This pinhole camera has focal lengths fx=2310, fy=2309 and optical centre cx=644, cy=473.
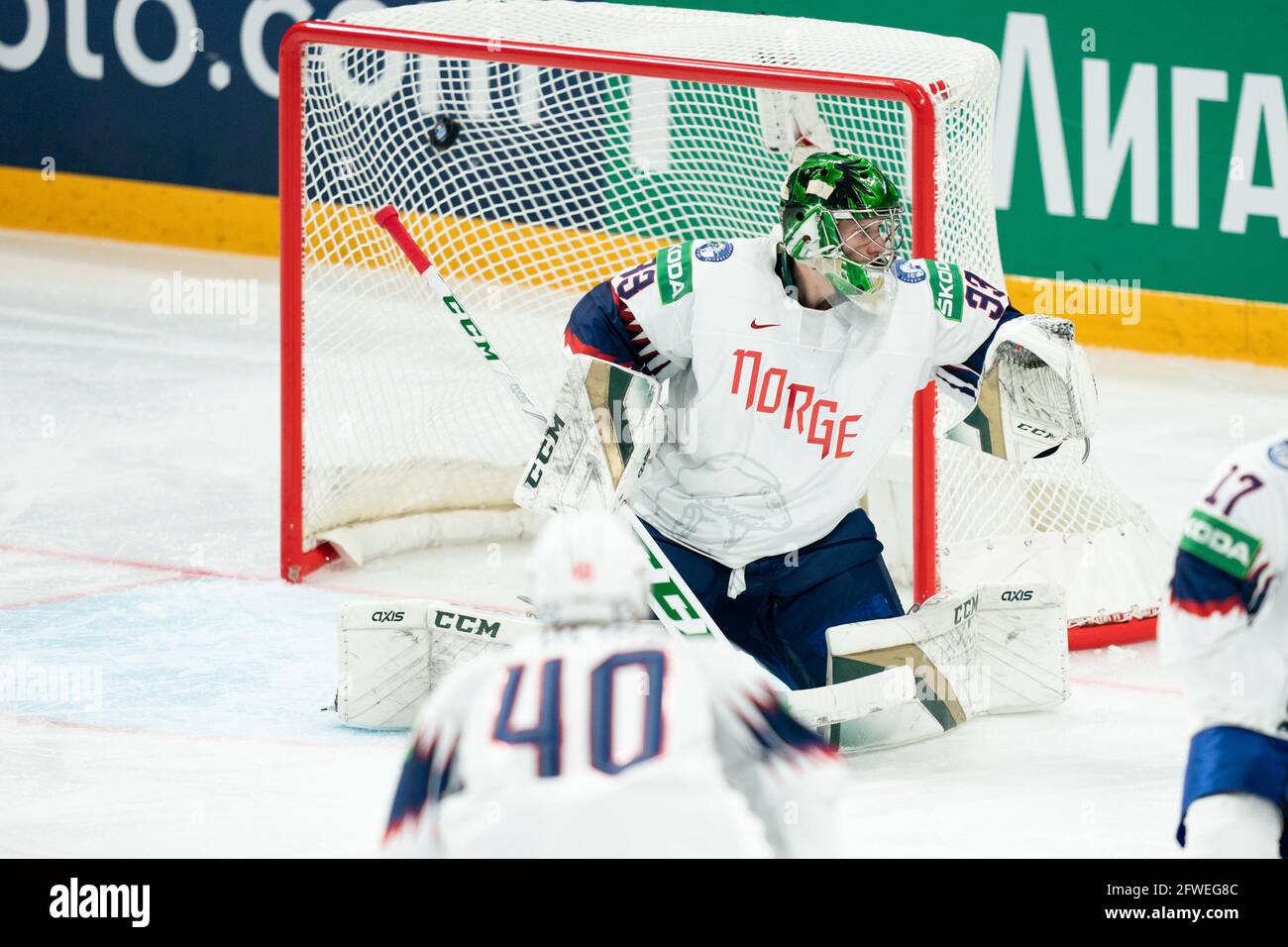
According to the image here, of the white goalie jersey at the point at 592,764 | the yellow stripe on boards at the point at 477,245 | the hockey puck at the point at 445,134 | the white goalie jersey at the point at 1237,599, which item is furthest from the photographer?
the yellow stripe on boards at the point at 477,245

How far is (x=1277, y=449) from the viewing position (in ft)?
8.92

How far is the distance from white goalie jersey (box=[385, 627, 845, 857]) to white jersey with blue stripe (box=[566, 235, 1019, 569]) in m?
1.63

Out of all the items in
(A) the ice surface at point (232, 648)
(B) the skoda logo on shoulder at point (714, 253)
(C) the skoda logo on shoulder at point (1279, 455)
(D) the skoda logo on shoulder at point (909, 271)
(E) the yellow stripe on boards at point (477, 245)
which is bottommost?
(A) the ice surface at point (232, 648)

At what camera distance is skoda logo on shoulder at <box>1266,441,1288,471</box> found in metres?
2.70

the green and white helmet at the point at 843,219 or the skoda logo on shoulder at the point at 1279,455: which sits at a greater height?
the green and white helmet at the point at 843,219

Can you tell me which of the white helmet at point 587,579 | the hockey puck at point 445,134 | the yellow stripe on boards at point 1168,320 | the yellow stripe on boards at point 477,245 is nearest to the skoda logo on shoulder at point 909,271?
the hockey puck at point 445,134

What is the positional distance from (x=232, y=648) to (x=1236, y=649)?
2.58 meters

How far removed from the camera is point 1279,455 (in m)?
2.71

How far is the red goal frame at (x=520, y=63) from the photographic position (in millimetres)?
4480

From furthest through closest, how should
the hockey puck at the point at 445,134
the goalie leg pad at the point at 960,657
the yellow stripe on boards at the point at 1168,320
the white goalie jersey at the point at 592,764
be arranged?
the yellow stripe on boards at the point at 1168,320, the hockey puck at the point at 445,134, the goalie leg pad at the point at 960,657, the white goalie jersey at the point at 592,764

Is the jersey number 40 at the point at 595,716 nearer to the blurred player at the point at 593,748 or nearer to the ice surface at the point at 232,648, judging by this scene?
the blurred player at the point at 593,748

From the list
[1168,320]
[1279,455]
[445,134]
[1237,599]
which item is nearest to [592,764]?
[1237,599]

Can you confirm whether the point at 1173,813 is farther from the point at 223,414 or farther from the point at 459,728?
the point at 223,414
